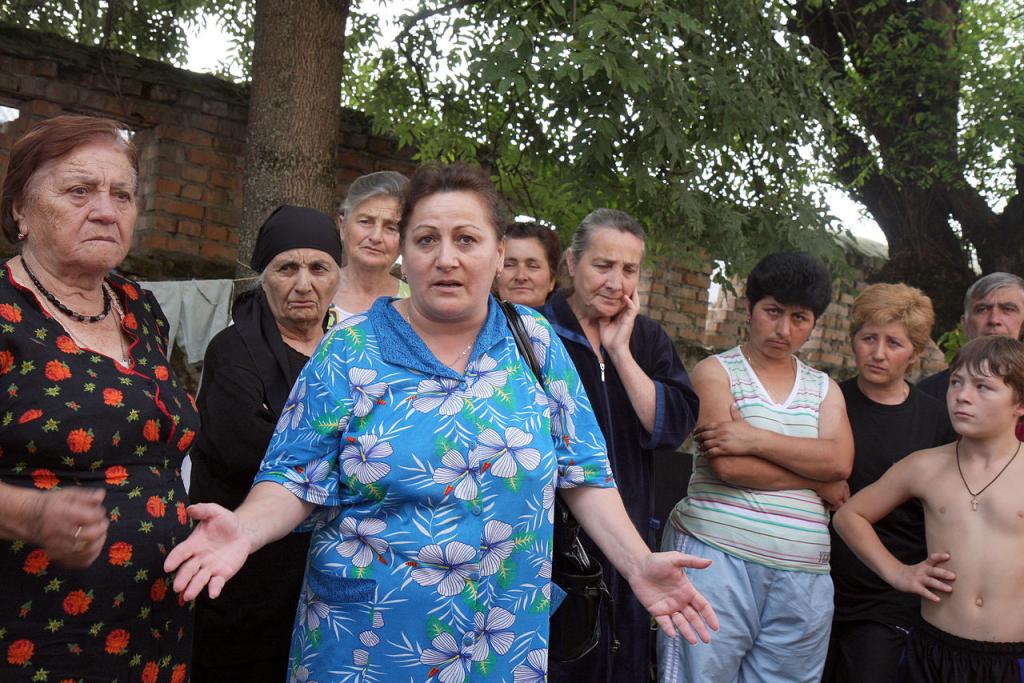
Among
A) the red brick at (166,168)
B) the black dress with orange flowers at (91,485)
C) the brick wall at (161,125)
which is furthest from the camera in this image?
the red brick at (166,168)

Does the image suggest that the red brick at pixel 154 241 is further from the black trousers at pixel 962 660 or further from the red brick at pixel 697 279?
the black trousers at pixel 962 660

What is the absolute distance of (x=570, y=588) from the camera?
263 cm

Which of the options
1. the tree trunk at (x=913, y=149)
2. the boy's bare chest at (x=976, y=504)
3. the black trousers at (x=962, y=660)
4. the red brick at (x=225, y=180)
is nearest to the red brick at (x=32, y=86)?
the red brick at (x=225, y=180)

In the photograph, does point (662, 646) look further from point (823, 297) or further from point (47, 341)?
point (47, 341)

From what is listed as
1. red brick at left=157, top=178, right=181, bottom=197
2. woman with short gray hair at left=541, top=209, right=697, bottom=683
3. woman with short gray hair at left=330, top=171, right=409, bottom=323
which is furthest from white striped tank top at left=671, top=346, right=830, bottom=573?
red brick at left=157, top=178, right=181, bottom=197

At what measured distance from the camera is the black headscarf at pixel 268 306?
300cm

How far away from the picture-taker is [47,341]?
2.21 meters

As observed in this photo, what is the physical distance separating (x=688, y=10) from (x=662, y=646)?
4.03 meters

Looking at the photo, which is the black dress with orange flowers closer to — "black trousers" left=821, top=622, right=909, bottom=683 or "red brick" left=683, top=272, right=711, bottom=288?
"black trousers" left=821, top=622, right=909, bottom=683

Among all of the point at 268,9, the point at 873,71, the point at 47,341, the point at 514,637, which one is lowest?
the point at 514,637

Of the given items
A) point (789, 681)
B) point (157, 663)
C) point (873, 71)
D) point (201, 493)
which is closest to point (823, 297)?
point (789, 681)

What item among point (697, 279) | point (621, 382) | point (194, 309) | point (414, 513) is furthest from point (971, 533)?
point (697, 279)

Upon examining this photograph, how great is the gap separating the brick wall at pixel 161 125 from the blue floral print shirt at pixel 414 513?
4742mm

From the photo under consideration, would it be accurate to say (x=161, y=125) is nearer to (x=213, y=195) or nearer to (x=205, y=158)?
(x=205, y=158)
